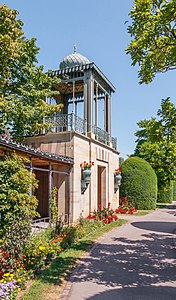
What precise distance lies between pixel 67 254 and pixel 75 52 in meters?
11.2

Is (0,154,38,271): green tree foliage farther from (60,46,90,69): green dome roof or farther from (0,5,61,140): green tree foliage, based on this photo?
(60,46,90,69): green dome roof

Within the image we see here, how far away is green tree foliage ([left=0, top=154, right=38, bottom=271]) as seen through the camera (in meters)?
5.84

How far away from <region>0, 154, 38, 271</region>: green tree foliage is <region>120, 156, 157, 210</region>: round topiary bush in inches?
498

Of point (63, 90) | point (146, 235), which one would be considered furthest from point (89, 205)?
point (63, 90)

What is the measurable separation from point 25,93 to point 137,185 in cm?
996

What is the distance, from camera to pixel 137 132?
115ft

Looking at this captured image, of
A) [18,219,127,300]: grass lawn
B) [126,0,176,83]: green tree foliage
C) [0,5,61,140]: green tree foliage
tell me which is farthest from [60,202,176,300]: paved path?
[0,5,61,140]: green tree foliage

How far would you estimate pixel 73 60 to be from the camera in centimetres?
1416

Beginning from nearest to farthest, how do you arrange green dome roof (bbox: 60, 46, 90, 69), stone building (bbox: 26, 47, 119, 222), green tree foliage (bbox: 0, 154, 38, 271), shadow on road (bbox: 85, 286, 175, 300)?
shadow on road (bbox: 85, 286, 175, 300)
green tree foliage (bbox: 0, 154, 38, 271)
stone building (bbox: 26, 47, 119, 222)
green dome roof (bbox: 60, 46, 90, 69)

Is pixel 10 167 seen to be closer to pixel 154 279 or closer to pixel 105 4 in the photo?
pixel 154 279

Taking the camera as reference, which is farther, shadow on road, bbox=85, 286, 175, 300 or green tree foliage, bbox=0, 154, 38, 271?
green tree foliage, bbox=0, 154, 38, 271

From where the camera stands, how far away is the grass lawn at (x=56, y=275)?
457 cm

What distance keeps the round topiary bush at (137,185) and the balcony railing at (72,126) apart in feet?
A: 12.0

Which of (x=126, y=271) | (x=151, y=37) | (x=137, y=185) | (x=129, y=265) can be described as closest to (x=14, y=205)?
(x=126, y=271)
